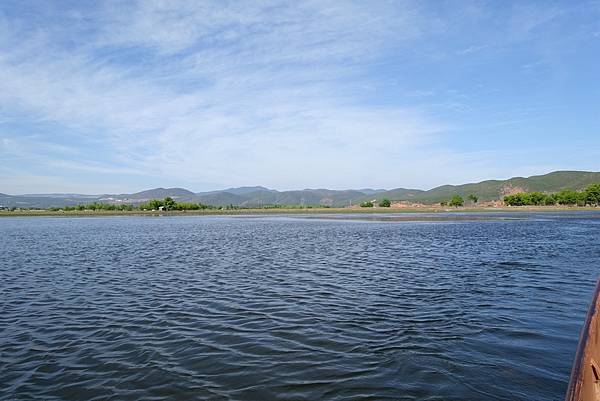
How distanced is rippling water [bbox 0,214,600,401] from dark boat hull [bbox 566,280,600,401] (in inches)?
229

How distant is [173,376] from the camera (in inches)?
366

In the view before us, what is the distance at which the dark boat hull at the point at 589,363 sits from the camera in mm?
2785

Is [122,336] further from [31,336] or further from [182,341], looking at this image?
[31,336]

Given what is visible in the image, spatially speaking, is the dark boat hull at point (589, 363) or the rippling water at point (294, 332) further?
the rippling water at point (294, 332)

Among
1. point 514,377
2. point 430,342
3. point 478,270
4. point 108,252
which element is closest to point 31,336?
point 430,342

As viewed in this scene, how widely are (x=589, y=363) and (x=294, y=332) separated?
10.3 metres

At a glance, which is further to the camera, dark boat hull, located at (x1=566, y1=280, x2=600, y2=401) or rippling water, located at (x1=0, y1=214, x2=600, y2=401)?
rippling water, located at (x1=0, y1=214, x2=600, y2=401)

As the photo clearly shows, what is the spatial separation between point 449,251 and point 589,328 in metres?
32.7

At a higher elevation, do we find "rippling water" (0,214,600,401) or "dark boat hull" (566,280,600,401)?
"dark boat hull" (566,280,600,401)

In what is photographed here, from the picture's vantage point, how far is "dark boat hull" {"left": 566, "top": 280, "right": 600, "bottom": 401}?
279 cm

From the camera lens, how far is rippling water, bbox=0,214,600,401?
8.74 meters

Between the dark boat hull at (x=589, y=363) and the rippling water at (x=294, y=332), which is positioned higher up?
the dark boat hull at (x=589, y=363)

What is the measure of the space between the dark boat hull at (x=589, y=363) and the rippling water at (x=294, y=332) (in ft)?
19.1

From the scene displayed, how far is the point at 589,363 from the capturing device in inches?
112
